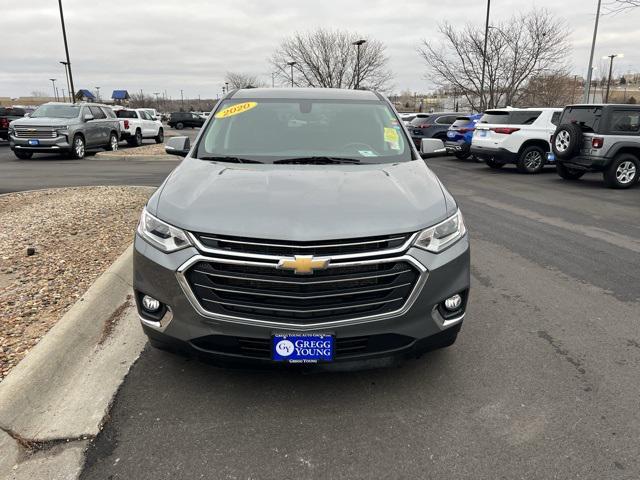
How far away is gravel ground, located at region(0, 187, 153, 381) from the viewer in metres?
3.71

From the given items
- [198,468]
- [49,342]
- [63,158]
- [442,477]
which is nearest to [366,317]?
[442,477]

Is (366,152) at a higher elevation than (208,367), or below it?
higher

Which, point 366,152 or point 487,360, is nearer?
point 487,360

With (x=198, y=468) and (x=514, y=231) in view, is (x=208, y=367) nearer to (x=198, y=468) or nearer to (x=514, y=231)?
(x=198, y=468)

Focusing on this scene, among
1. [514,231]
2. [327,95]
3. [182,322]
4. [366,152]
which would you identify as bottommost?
[514,231]

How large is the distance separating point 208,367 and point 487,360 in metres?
1.87

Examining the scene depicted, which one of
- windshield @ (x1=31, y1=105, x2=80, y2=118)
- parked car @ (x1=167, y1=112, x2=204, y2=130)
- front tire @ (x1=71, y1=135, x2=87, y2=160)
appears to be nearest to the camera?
front tire @ (x1=71, y1=135, x2=87, y2=160)

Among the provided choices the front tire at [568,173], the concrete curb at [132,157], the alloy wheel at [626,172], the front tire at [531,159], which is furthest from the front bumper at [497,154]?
the concrete curb at [132,157]

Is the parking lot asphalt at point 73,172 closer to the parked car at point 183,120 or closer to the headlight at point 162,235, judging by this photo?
the headlight at point 162,235

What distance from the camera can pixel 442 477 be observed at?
235 centimetres

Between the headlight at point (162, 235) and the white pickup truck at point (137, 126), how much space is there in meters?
22.2

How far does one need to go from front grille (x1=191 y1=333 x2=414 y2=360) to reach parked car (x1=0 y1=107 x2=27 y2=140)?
81.8 ft

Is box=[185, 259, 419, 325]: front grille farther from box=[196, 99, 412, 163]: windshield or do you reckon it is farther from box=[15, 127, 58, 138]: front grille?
box=[15, 127, 58, 138]: front grille

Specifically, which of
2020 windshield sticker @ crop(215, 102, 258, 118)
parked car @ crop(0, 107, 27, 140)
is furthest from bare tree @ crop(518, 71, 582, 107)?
2020 windshield sticker @ crop(215, 102, 258, 118)
